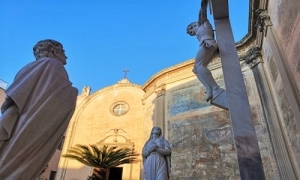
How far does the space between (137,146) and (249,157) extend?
13300mm

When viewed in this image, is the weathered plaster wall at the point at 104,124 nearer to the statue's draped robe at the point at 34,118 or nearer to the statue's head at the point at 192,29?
the statue's head at the point at 192,29

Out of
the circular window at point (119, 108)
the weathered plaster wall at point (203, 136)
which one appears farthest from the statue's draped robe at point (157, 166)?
the circular window at point (119, 108)

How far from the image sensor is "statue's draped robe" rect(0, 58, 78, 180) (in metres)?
1.59

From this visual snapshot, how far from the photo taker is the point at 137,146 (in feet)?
48.7

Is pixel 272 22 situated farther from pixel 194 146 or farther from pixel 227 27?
pixel 194 146

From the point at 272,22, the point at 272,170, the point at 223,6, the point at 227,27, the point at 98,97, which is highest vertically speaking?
the point at 98,97

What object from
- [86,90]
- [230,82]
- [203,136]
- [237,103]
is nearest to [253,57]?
[203,136]

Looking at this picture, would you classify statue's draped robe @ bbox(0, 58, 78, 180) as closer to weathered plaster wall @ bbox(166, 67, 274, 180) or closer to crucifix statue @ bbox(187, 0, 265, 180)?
crucifix statue @ bbox(187, 0, 265, 180)

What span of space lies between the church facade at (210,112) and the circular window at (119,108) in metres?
0.08

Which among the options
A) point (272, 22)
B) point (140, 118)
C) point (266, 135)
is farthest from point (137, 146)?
point (272, 22)

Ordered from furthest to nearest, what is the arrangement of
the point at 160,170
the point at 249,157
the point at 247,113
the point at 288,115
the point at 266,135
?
1. the point at 266,135
2. the point at 288,115
3. the point at 160,170
4. the point at 247,113
5. the point at 249,157

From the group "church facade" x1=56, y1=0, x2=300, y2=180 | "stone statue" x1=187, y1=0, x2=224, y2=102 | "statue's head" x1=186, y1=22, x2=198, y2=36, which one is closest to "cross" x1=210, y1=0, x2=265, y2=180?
"stone statue" x1=187, y1=0, x2=224, y2=102

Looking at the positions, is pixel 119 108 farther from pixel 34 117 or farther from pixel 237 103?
pixel 34 117

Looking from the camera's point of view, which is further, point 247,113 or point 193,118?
point 193,118
